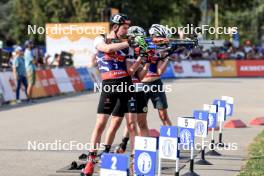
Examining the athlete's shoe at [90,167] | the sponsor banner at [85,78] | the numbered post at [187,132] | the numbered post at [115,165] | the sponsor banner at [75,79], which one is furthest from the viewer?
the sponsor banner at [85,78]

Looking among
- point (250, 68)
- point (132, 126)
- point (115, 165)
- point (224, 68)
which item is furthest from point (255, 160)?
point (250, 68)

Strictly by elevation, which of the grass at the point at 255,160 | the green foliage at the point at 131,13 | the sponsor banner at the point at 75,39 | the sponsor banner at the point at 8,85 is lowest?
the grass at the point at 255,160

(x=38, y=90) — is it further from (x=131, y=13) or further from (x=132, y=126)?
(x=131, y=13)

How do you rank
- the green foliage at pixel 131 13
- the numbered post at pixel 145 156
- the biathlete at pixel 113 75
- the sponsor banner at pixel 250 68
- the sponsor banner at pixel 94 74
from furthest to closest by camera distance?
the green foliage at pixel 131 13
the sponsor banner at pixel 250 68
the sponsor banner at pixel 94 74
the biathlete at pixel 113 75
the numbered post at pixel 145 156

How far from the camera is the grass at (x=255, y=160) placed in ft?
30.3

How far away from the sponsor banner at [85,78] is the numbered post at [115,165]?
22.5m

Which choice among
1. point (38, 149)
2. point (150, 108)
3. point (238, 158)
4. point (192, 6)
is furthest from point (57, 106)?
point (192, 6)

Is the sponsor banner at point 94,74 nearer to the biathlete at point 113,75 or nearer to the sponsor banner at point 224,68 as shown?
the sponsor banner at point 224,68

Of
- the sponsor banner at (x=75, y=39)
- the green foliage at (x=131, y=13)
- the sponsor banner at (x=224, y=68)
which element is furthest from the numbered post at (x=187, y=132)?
the green foliage at (x=131, y=13)

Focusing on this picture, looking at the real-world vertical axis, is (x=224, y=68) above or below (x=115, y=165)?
above

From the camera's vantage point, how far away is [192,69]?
41625mm

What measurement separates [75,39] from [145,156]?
2889cm

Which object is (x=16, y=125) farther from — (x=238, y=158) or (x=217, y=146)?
(x=238, y=158)

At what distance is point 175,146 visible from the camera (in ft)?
26.6
